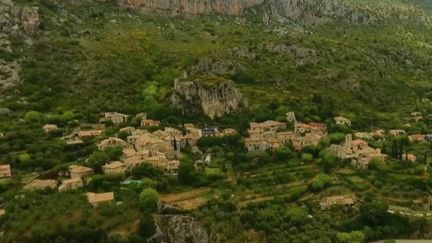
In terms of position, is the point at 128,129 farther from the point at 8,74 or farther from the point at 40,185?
the point at 8,74

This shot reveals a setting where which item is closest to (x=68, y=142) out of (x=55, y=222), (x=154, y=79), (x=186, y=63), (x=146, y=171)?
(x=146, y=171)

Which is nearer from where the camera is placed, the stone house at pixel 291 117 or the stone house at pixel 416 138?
the stone house at pixel 416 138

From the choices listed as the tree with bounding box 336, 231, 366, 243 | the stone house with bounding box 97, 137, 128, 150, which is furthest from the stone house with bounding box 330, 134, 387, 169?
the stone house with bounding box 97, 137, 128, 150

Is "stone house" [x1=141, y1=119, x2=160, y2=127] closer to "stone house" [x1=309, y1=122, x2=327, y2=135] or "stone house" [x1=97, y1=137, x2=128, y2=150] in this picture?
"stone house" [x1=97, y1=137, x2=128, y2=150]

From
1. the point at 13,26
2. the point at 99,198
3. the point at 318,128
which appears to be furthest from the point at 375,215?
the point at 13,26

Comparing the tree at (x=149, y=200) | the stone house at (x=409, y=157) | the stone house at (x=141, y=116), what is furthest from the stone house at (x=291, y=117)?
the tree at (x=149, y=200)

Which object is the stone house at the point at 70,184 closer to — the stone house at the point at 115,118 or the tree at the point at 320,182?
the tree at the point at 320,182

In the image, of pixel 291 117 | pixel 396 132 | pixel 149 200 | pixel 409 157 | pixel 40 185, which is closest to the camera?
pixel 149 200
